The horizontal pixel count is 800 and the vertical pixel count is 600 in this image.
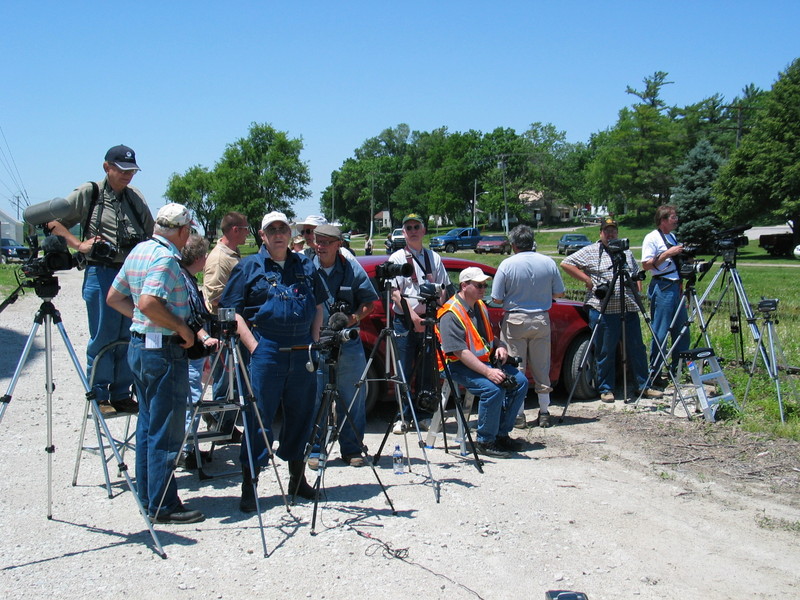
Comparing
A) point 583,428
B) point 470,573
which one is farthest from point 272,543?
point 583,428

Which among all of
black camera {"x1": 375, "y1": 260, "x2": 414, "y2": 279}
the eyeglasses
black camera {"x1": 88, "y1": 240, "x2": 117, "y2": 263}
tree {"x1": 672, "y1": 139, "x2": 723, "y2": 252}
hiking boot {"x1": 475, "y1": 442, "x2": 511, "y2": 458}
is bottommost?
hiking boot {"x1": 475, "y1": 442, "x2": 511, "y2": 458}

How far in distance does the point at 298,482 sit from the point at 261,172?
6295cm

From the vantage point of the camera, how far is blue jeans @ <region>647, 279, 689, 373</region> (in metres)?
7.96

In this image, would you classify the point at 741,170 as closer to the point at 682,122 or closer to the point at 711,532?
the point at 682,122

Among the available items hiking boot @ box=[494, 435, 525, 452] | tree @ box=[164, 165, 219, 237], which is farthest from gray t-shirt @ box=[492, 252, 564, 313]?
tree @ box=[164, 165, 219, 237]

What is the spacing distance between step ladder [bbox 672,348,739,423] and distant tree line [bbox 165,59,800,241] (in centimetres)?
3750

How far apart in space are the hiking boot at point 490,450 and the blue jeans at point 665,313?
Answer: 2.86 metres

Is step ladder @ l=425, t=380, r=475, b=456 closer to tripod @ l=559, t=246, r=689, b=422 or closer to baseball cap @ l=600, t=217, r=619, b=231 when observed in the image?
tripod @ l=559, t=246, r=689, b=422

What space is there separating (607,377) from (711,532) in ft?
11.2

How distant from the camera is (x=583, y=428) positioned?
6.79 m

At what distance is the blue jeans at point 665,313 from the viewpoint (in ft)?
26.1

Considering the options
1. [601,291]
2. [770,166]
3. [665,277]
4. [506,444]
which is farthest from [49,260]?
[770,166]

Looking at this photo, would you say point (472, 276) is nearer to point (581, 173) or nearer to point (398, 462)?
point (398, 462)

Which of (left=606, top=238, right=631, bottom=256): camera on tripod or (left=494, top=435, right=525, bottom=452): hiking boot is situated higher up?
(left=606, top=238, right=631, bottom=256): camera on tripod
